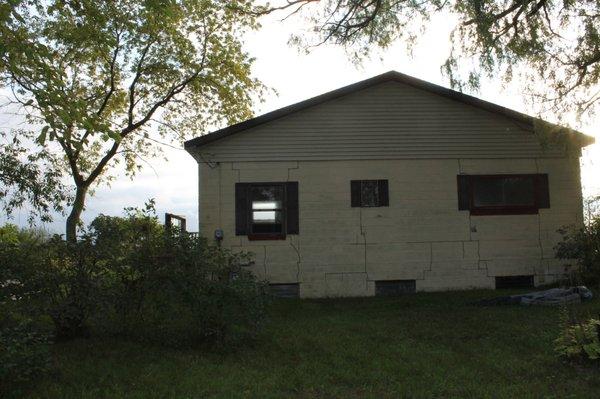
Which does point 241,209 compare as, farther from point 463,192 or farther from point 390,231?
point 463,192

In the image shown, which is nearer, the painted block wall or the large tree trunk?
the painted block wall

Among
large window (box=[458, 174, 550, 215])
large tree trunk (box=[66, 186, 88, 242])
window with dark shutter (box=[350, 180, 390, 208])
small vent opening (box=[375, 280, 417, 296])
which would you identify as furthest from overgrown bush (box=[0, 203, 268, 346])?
large tree trunk (box=[66, 186, 88, 242])

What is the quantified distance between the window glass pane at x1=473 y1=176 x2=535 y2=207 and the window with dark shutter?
87.3 inches

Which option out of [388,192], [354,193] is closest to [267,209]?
[354,193]

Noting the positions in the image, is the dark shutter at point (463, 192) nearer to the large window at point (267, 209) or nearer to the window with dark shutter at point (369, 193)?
the window with dark shutter at point (369, 193)

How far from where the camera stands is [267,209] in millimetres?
13305

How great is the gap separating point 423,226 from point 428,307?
2.75 metres

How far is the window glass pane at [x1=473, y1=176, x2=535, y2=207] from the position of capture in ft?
44.8

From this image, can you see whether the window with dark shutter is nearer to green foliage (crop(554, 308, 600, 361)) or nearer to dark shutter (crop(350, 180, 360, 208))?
dark shutter (crop(350, 180, 360, 208))

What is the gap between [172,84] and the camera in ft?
67.9

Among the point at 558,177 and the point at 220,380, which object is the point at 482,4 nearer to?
the point at 558,177

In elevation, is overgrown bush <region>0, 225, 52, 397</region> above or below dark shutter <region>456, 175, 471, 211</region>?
below

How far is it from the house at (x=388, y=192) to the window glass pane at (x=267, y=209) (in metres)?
0.02

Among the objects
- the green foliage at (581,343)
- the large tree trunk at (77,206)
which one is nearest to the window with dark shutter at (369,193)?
the green foliage at (581,343)
